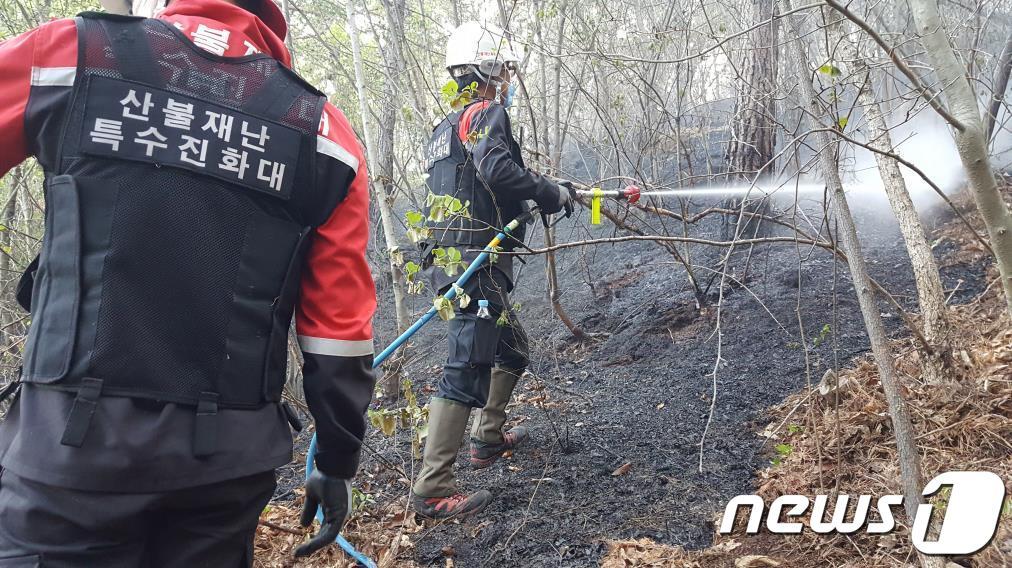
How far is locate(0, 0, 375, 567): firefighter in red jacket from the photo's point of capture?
55.1 inches

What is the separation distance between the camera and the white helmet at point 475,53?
380cm

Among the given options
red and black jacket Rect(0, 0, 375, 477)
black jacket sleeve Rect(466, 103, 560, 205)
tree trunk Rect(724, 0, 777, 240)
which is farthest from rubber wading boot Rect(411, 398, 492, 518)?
tree trunk Rect(724, 0, 777, 240)

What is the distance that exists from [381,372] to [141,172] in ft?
14.9

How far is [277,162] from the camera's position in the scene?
5.45ft

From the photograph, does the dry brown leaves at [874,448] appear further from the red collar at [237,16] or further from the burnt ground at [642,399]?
the red collar at [237,16]

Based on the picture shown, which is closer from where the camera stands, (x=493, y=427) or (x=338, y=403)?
(x=338, y=403)

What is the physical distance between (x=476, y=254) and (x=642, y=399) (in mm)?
1591

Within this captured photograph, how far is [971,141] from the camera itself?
1.86m

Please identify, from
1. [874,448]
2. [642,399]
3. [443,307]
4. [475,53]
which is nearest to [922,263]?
[874,448]

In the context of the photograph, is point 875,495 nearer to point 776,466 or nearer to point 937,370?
point 776,466

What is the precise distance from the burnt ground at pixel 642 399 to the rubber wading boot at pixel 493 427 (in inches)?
3.6

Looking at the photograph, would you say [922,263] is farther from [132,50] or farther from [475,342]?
[132,50]

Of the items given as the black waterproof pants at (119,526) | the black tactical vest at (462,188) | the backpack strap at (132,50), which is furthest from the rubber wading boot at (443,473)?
the backpack strap at (132,50)

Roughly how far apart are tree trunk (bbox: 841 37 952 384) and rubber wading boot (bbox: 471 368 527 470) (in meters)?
2.18
